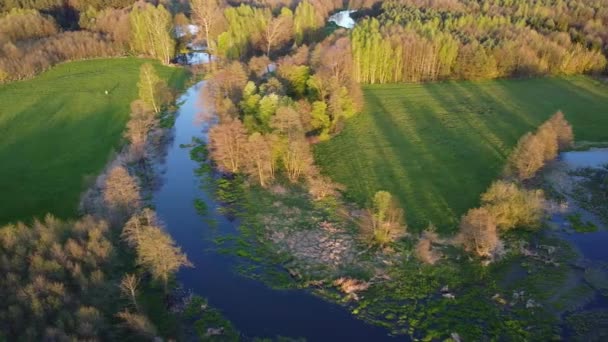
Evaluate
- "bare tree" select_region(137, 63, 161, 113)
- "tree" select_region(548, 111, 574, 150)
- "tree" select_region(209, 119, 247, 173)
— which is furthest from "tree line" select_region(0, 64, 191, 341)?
"tree" select_region(548, 111, 574, 150)

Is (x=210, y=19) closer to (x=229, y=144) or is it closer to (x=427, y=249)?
(x=229, y=144)

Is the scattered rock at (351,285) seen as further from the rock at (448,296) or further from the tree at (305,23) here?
the tree at (305,23)

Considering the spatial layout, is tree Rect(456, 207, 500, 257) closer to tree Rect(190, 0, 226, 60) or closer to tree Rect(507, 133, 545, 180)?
tree Rect(507, 133, 545, 180)

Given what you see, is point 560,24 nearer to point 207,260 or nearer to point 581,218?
point 581,218

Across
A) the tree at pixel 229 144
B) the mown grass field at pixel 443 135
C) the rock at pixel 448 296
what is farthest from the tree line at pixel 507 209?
the tree at pixel 229 144

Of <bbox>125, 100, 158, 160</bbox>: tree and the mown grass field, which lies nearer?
the mown grass field

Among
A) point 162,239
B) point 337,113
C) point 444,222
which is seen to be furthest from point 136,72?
point 444,222
